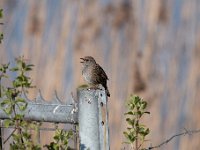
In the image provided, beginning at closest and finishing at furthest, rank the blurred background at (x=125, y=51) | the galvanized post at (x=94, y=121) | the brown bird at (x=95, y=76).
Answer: the galvanized post at (x=94, y=121)
the brown bird at (x=95, y=76)
the blurred background at (x=125, y=51)

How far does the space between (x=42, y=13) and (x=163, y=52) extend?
120 cm

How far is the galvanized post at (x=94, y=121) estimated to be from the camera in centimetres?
293

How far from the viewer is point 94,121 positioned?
293 cm

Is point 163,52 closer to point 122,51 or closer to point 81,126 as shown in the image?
point 122,51

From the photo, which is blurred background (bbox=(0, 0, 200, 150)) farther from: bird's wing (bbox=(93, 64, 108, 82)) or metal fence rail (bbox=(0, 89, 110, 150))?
metal fence rail (bbox=(0, 89, 110, 150))

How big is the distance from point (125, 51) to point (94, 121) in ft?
14.5

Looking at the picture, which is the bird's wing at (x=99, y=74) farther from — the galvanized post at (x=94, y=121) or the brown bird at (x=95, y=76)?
the galvanized post at (x=94, y=121)

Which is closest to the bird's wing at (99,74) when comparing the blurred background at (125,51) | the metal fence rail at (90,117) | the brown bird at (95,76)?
the brown bird at (95,76)

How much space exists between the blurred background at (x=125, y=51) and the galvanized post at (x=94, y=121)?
150 inches

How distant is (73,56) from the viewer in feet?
24.4

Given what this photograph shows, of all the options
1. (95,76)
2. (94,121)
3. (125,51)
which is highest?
(125,51)

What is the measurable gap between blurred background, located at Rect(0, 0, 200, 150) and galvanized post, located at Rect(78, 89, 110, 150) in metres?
3.81

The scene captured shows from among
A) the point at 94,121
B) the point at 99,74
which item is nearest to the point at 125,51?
the point at 99,74

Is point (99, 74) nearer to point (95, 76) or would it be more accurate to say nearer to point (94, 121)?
point (95, 76)
